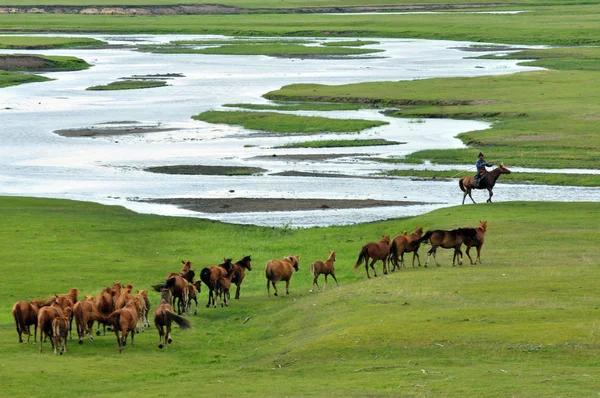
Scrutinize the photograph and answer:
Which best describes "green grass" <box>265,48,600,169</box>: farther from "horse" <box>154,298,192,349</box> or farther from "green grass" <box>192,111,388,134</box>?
"horse" <box>154,298,192,349</box>

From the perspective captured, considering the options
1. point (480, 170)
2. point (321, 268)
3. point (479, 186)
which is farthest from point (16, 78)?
point (321, 268)

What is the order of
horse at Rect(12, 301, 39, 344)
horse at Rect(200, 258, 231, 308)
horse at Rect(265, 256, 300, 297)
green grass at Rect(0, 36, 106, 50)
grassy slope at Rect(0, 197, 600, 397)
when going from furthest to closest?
green grass at Rect(0, 36, 106, 50), horse at Rect(265, 256, 300, 297), horse at Rect(200, 258, 231, 308), horse at Rect(12, 301, 39, 344), grassy slope at Rect(0, 197, 600, 397)

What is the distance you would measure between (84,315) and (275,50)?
113 meters

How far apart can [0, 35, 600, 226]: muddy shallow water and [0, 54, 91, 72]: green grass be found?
132 inches

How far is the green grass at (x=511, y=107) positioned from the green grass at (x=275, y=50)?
30865 mm

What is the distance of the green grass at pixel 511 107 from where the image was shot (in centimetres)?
5819

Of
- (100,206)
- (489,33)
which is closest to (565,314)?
(100,206)

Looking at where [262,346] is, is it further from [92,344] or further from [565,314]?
[565,314]

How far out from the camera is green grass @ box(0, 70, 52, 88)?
4141 inches

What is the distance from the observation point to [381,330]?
861 inches

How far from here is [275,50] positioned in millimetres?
133625

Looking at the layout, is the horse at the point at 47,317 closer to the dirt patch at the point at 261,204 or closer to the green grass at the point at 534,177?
the dirt patch at the point at 261,204

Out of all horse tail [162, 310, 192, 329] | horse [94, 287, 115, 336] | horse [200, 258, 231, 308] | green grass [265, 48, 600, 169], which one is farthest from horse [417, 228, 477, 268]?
green grass [265, 48, 600, 169]

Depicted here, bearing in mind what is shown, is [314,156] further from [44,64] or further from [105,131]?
[44,64]
